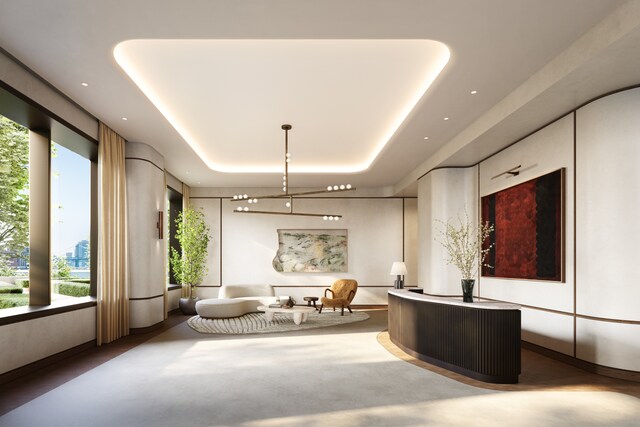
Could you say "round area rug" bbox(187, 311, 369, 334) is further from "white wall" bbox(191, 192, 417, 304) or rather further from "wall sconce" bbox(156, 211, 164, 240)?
"white wall" bbox(191, 192, 417, 304)

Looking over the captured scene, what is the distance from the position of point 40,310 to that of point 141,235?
2.74 m

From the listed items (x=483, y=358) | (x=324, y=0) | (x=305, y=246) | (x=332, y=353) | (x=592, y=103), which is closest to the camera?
(x=324, y=0)

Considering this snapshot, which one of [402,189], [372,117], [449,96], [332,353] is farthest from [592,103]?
[402,189]

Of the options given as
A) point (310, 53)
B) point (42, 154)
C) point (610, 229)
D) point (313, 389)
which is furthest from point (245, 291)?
point (610, 229)

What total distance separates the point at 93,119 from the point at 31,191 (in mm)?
1499

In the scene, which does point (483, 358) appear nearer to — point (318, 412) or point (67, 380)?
point (318, 412)

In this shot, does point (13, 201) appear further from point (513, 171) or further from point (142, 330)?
point (513, 171)

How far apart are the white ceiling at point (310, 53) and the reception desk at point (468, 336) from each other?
2.67 meters

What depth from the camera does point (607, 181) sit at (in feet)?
16.7

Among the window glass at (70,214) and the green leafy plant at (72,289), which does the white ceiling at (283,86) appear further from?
the green leafy plant at (72,289)

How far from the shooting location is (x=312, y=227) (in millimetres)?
12844

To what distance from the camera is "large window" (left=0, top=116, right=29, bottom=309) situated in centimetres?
964

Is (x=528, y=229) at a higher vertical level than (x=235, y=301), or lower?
higher

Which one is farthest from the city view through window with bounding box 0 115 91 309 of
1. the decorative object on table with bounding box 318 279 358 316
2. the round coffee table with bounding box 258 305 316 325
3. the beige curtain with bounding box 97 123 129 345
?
the decorative object on table with bounding box 318 279 358 316
